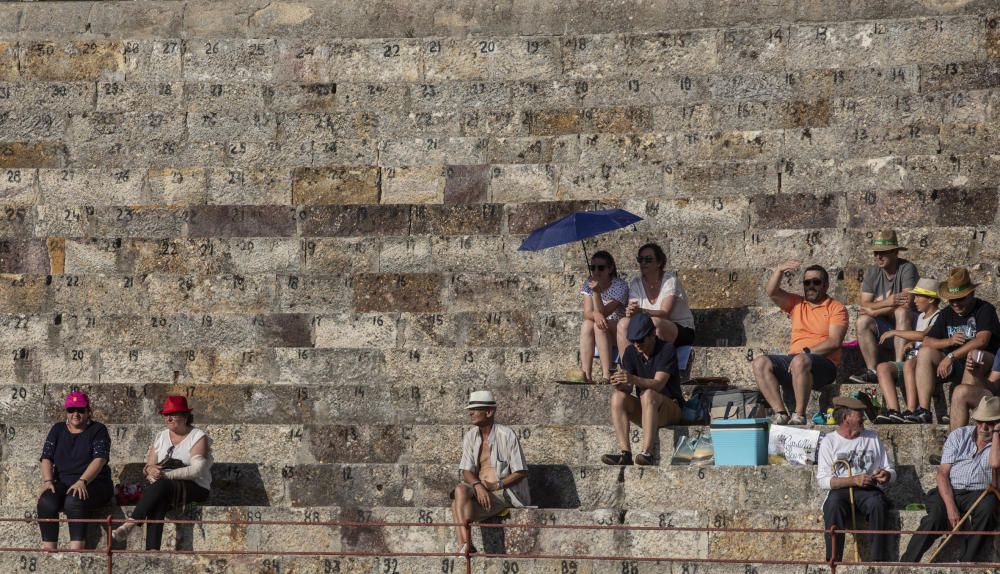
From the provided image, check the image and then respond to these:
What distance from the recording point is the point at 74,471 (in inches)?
604

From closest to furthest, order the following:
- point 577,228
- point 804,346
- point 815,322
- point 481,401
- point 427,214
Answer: point 481,401, point 804,346, point 815,322, point 577,228, point 427,214

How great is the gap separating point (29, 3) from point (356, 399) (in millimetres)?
9417

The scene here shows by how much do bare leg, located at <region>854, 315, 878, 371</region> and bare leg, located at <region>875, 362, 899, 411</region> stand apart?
18.2 inches

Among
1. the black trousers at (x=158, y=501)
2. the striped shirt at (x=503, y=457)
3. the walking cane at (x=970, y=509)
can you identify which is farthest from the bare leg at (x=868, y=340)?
the black trousers at (x=158, y=501)

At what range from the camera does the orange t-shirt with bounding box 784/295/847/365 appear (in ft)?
53.3

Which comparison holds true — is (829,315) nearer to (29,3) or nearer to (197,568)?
(197,568)

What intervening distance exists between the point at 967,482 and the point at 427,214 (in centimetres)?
731

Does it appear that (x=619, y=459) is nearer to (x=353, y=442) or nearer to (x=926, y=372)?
(x=353, y=442)

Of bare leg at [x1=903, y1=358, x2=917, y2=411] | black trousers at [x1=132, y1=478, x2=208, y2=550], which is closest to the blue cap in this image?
bare leg at [x1=903, y1=358, x2=917, y2=411]

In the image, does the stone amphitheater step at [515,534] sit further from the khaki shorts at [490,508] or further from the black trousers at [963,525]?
the black trousers at [963,525]

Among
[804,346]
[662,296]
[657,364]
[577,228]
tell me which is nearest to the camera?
[657,364]

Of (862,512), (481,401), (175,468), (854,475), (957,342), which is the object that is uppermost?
(957,342)

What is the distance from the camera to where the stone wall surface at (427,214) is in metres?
15.7

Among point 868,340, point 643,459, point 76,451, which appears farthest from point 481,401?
point 868,340
